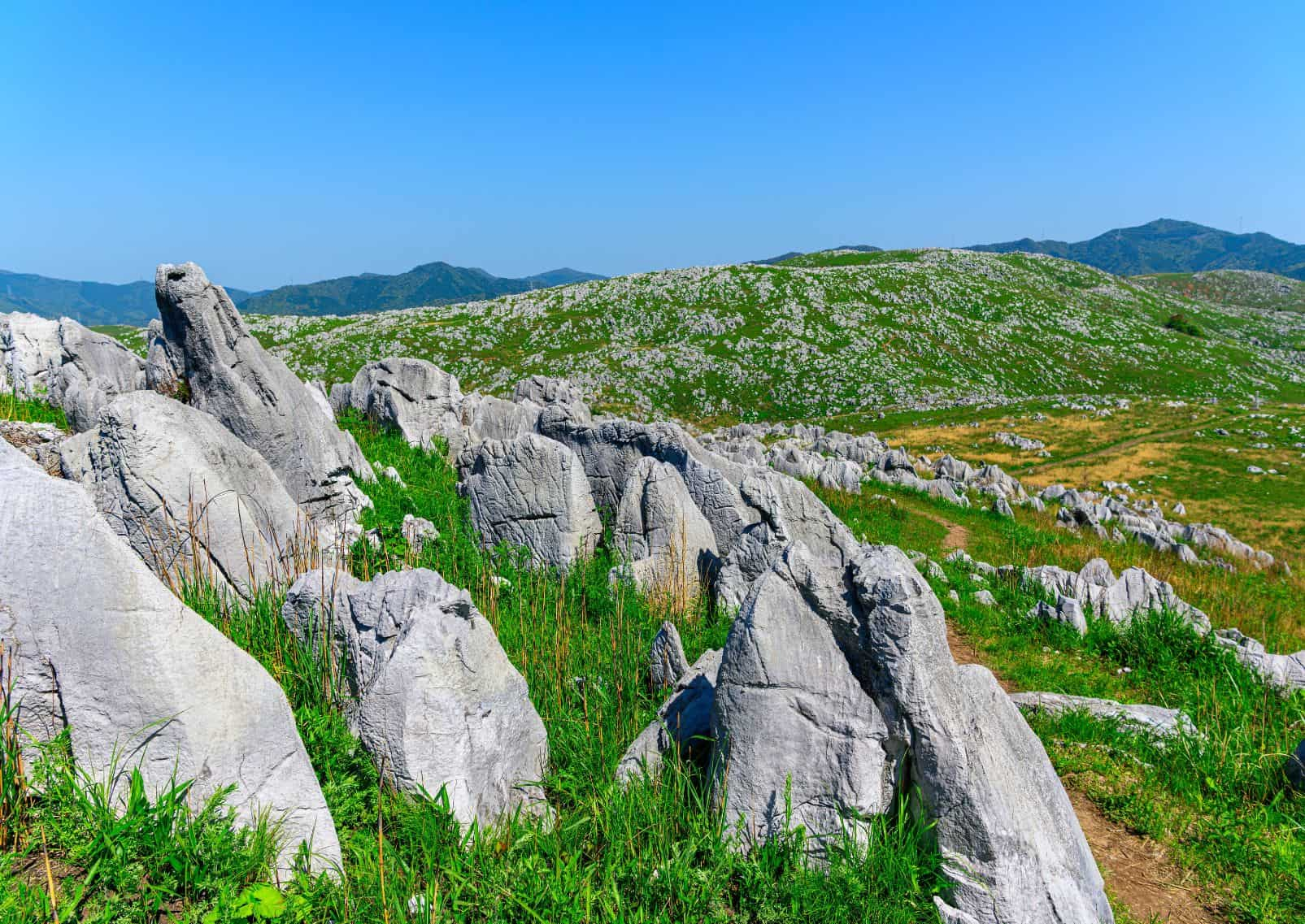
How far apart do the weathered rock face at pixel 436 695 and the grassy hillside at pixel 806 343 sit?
6127 centimetres

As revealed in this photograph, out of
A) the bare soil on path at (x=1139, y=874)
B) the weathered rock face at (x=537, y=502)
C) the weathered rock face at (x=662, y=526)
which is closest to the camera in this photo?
the bare soil on path at (x=1139, y=874)

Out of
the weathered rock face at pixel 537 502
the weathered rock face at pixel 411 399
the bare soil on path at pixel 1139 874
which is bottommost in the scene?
the bare soil on path at pixel 1139 874

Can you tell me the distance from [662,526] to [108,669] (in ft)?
25.3

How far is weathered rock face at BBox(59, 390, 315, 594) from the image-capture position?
7.38 metres

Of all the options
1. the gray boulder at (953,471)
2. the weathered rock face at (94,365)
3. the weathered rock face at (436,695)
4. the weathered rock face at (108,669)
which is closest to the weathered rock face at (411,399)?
the weathered rock face at (94,365)

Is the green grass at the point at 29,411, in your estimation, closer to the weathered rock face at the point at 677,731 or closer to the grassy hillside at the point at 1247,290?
the weathered rock face at the point at 677,731

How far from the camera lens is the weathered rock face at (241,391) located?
1049cm

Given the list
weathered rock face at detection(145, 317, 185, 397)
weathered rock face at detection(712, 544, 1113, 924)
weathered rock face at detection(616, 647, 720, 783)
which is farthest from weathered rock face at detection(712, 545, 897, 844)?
Answer: weathered rock face at detection(145, 317, 185, 397)

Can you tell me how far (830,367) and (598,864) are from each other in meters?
75.2

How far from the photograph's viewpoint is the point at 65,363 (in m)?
15.5

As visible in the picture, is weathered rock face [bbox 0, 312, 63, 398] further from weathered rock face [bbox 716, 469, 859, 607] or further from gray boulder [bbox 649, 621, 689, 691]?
gray boulder [bbox 649, 621, 689, 691]

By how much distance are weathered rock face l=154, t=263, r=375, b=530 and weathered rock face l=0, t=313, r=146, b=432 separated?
2.97m

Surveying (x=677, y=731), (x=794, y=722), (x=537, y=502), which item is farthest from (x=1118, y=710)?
(x=537, y=502)

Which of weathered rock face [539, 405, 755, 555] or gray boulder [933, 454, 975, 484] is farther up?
weathered rock face [539, 405, 755, 555]
